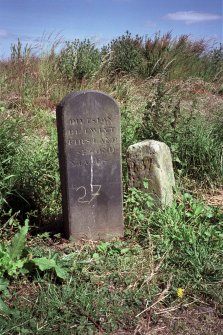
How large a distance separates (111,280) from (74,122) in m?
1.31

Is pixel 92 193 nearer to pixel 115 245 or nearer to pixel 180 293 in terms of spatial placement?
pixel 115 245

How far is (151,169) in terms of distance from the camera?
4680mm

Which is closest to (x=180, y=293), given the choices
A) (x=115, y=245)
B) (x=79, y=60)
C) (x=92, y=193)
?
(x=115, y=245)

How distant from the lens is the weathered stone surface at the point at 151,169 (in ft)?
15.3

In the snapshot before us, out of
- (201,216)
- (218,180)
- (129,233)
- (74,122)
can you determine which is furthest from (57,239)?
(218,180)

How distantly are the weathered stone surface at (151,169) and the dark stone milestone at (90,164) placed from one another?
0.50 m

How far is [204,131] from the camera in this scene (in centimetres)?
598

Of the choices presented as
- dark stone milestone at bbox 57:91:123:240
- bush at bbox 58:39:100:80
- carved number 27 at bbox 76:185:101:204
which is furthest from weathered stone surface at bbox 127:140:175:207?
bush at bbox 58:39:100:80

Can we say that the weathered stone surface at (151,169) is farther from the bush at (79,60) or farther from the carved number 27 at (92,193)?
the bush at (79,60)

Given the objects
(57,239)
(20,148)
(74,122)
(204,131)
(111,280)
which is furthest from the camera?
(204,131)

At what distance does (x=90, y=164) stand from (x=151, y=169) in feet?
2.52

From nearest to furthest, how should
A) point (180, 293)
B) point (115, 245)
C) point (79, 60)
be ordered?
1. point (180, 293)
2. point (115, 245)
3. point (79, 60)

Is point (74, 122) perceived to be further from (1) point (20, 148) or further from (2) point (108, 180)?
(1) point (20, 148)

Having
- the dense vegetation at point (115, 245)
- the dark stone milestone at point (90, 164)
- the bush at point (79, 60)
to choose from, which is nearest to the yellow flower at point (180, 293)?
the dense vegetation at point (115, 245)
